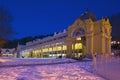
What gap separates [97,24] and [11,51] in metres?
89.2

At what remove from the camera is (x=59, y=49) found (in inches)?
3962

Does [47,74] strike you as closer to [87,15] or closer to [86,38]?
[86,38]

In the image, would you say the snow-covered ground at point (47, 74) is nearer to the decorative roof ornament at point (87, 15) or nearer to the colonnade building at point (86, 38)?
the colonnade building at point (86, 38)

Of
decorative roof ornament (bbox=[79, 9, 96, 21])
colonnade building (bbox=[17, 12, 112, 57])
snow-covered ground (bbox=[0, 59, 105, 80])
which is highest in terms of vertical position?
decorative roof ornament (bbox=[79, 9, 96, 21])

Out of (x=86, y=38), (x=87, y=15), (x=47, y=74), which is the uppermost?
(x=87, y=15)

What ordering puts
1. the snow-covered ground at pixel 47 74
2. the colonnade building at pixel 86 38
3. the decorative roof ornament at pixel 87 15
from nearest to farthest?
the snow-covered ground at pixel 47 74, the colonnade building at pixel 86 38, the decorative roof ornament at pixel 87 15

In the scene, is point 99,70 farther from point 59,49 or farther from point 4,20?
Answer: point 59,49

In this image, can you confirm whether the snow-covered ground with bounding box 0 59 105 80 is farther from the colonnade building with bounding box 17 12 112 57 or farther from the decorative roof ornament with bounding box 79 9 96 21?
the decorative roof ornament with bounding box 79 9 96 21

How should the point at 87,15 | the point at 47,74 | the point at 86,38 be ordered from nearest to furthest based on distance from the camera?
the point at 47,74
the point at 86,38
the point at 87,15

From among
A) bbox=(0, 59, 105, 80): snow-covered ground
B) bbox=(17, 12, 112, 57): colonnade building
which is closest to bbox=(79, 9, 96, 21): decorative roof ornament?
bbox=(17, 12, 112, 57): colonnade building

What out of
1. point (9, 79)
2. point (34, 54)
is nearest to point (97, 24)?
point (34, 54)

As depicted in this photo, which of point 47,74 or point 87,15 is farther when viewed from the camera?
point 87,15

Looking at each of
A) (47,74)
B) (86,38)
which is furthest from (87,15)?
(47,74)

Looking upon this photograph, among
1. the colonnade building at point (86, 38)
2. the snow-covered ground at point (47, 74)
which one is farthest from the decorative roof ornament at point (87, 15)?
the snow-covered ground at point (47, 74)
